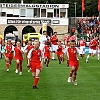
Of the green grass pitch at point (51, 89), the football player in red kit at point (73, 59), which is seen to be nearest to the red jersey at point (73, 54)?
the football player in red kit at point (73, 59)

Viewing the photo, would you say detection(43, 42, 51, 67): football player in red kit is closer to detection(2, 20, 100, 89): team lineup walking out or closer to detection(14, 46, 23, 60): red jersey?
detection(2, 20, 100, 89): team lineup walking out

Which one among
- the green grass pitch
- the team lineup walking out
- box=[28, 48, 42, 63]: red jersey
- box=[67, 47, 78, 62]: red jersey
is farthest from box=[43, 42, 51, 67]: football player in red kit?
box=[28, 48, 42, 63]: red jersey

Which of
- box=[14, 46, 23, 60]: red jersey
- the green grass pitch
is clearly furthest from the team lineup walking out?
the green grass pitch

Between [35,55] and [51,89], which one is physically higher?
[35,55]

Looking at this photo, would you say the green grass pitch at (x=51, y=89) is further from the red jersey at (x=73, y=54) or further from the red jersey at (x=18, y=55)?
the red jersey at (x=18, y=55)

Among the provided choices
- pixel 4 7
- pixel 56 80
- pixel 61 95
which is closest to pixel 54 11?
pixel 4 7

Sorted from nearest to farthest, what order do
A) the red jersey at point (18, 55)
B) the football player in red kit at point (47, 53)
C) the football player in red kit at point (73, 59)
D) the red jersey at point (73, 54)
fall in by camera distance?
the football player in red kit at point (73, 59), the red jersey at point (73, 54), the red jersey at point (18, 55), the football player in red kit at point (47, 53)

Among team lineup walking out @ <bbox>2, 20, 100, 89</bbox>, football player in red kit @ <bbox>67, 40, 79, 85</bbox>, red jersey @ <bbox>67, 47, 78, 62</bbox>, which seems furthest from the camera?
red jersey @ <bbox>67, 47, 78, 62</bbox>

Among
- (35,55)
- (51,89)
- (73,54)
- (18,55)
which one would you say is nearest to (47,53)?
(18,55)

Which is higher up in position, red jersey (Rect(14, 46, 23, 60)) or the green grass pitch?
red jersey (Rect(14, 46, 23, 60))

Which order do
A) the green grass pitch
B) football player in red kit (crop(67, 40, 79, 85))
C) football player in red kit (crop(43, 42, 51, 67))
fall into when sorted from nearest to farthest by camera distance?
the green grass pitch < football player in red kit (crop(67, 40, 79, 85)) < football player in red kit (crop(43, 42, 51, 67))

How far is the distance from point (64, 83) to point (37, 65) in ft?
8.25

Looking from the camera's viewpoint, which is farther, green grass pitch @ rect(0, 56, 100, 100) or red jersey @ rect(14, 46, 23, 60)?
red jersey @ rect(14, 46, 23, 60)

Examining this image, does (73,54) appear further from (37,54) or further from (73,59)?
(37,54)
